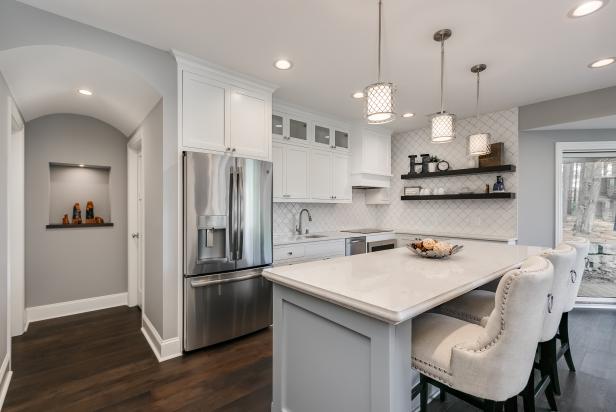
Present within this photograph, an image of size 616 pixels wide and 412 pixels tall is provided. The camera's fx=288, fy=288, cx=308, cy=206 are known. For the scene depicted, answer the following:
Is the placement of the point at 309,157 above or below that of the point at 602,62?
below

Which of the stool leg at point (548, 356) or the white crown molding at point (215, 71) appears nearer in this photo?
the stool leg at point (548, 356)

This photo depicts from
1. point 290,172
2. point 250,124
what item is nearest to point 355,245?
point 290,172

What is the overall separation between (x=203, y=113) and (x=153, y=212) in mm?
1047

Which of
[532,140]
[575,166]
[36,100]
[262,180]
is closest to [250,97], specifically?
[262,180]

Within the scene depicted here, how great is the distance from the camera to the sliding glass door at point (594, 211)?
383 centimetres

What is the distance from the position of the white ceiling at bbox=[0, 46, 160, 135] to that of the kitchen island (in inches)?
83.2

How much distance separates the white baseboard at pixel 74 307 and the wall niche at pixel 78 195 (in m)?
0.91

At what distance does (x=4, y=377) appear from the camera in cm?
202

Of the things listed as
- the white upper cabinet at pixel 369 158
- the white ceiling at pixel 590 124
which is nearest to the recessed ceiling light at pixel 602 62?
the white ceiling at pixel 590 124

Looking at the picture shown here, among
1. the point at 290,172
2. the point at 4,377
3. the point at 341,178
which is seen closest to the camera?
the point at 4,377

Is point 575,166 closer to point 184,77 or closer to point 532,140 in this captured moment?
point 532,140

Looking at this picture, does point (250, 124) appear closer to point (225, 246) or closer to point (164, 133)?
point (164, 133)

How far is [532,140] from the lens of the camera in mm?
3896

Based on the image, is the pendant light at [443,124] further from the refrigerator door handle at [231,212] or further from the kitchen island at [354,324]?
the refrigerator door handle at [231,212]
